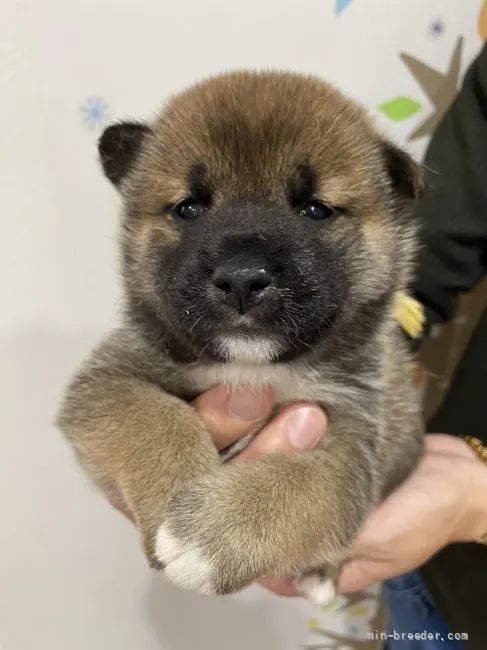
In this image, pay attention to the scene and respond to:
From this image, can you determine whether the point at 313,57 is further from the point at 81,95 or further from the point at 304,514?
the point at 304,514

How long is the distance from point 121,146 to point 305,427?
2.29 ft

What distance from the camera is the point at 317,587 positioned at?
125 centimetres

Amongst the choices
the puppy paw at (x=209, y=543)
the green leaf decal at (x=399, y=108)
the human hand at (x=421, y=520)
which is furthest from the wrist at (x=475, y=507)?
the green leaf decal at (x=399, y=108)

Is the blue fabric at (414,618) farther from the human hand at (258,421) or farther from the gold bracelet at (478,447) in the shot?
the human hand at (258,421)

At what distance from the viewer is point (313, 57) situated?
1.61m

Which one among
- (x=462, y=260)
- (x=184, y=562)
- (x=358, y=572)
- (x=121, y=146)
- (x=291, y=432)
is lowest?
(x=358, y=572)

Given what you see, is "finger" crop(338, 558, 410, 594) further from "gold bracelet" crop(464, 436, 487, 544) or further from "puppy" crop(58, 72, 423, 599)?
"gold bracelet" crop(464, 436, 487, 544)

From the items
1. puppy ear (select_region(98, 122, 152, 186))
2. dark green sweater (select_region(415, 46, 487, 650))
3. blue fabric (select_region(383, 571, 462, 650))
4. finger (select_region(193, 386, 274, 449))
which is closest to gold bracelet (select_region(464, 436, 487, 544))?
dark green sweater (select_region(415, 46, 487, 650))

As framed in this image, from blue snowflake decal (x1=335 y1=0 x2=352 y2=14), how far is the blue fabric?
5.27 feet

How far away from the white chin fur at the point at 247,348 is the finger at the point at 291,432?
0.16 meters

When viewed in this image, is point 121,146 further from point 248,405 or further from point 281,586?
point 281,586

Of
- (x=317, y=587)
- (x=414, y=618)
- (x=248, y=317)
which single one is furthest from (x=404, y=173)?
(x=414, y=618)

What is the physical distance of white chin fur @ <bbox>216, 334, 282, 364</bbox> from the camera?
952 mm

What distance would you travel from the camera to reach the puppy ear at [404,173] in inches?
43.8
